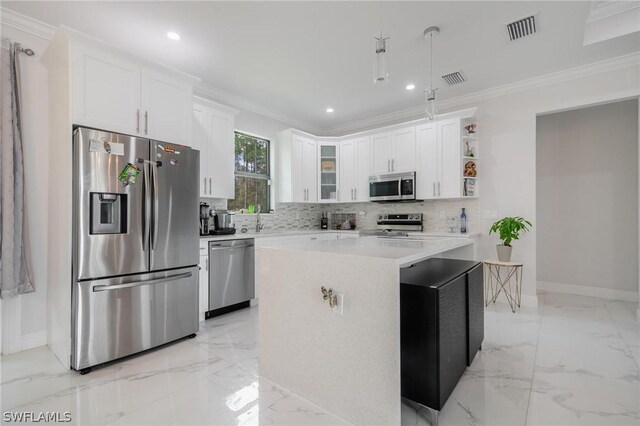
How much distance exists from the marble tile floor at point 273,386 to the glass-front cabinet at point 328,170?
2925 millimetres

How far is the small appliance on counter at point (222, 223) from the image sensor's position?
3703mm

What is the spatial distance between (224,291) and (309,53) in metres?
2.72

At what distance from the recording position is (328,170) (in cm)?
528

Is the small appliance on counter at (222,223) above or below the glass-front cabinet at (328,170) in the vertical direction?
below

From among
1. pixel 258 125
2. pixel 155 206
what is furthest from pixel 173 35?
pixel 258 125

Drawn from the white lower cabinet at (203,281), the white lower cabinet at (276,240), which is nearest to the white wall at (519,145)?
the white lower cabinet at (276,240)

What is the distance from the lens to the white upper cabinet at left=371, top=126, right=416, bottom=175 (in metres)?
4.47

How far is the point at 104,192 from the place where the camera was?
91.4 inches

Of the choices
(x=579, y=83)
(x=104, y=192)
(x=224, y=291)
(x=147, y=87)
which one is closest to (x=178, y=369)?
(x=224, y=291)

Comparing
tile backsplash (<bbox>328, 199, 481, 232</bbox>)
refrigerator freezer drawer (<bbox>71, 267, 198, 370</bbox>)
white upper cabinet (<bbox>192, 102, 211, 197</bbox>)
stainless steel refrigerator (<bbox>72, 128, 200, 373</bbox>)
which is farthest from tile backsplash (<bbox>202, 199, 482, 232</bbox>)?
refrigerator freezer drawer (<bbox>71, 267, 198, 370</bbox>)

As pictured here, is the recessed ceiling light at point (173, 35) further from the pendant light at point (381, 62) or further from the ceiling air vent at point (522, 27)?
the ceiling air vent at point (522, 27)

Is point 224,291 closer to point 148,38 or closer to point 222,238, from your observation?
point 222,238

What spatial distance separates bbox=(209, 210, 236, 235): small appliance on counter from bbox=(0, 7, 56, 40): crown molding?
2.22 m

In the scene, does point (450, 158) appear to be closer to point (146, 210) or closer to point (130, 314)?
point (146, 210)
